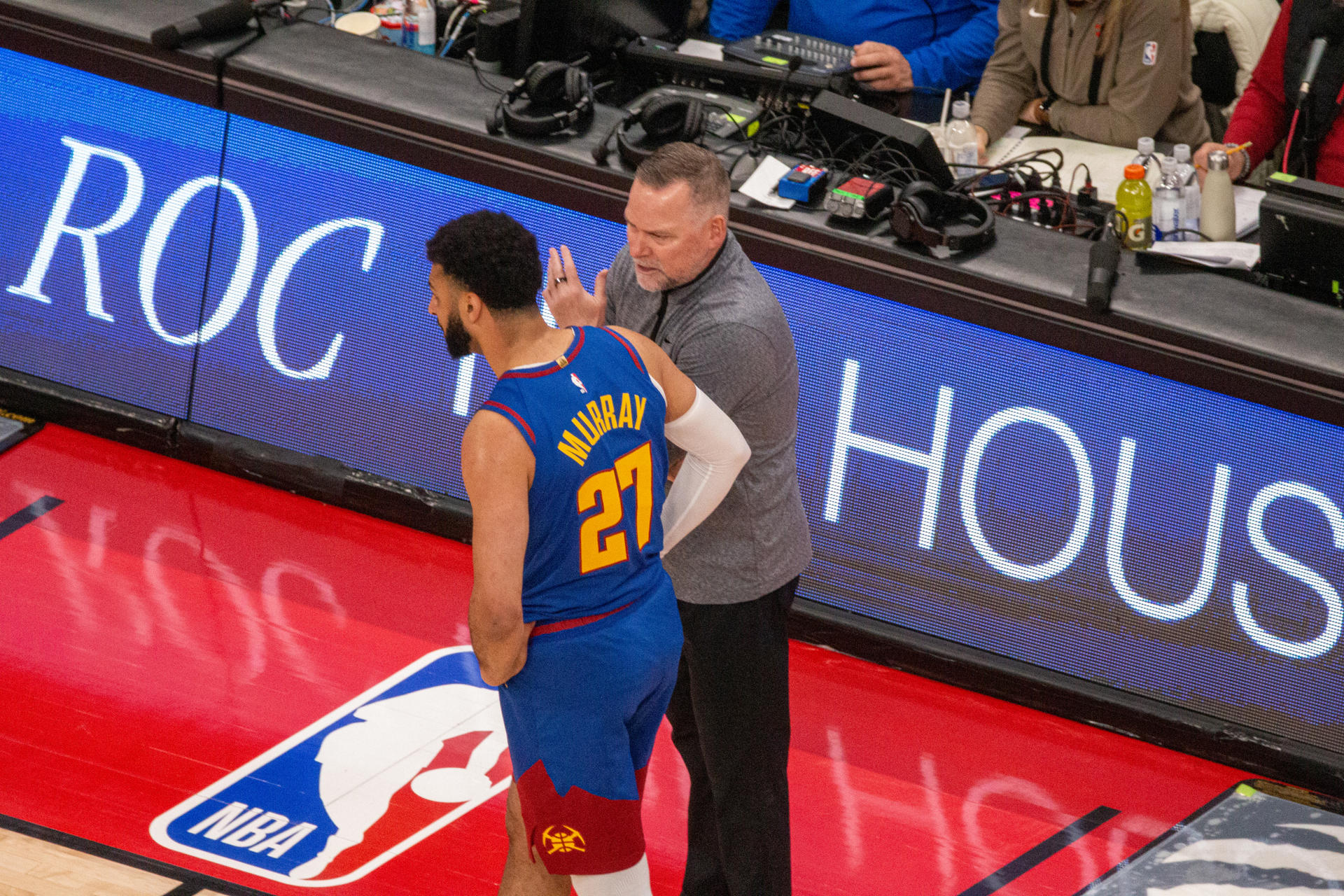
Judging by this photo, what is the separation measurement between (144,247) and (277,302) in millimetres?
453

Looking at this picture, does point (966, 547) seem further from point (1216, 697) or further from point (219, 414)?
point (219, 414)

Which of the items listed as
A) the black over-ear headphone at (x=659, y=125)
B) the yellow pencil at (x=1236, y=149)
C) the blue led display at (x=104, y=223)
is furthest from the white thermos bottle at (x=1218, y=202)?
the blue led display at (x=104, y=223)

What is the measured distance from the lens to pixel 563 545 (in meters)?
2.53

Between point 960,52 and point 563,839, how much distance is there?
385 centimetres

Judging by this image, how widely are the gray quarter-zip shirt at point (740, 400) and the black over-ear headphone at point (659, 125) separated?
3.61 ft

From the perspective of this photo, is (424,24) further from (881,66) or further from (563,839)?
(563,839)

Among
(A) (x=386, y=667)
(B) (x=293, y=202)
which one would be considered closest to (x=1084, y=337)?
(A) (x=386, y=667)

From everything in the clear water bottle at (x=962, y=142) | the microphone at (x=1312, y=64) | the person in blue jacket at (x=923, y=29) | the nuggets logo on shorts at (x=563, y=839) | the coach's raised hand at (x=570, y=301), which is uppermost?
the microphone at (x=1312, y=64)

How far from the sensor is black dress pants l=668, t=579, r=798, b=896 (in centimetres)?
299

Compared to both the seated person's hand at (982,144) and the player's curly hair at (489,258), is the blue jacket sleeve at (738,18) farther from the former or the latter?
the player's curly hair at (489,258)

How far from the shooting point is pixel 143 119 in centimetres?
453

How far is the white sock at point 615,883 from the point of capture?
269 centimetres

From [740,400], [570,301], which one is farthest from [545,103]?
[740,400]

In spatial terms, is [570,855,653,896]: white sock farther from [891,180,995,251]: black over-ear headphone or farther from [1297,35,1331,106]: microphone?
[1297,35,1331,106]: microphone
